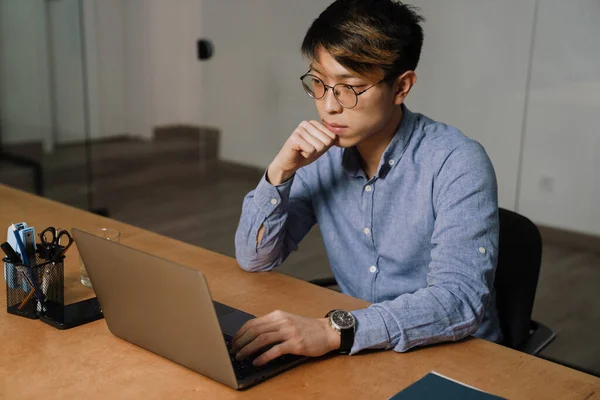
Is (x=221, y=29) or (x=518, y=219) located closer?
(x=518, y=219)

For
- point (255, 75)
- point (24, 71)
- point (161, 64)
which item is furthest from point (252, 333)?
point (24, 71)

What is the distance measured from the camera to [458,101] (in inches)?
122

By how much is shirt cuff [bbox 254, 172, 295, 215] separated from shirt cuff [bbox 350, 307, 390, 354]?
0.51 meters

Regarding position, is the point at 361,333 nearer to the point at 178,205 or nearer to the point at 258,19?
the point at 258,19

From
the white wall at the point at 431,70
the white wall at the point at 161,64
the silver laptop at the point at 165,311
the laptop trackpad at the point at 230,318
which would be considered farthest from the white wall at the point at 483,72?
the silver laptop at the point at 165,311

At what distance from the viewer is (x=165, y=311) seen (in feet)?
4.30

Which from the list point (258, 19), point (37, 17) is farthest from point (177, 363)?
point (37, 17)

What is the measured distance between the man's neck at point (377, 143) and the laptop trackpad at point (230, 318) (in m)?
0.54

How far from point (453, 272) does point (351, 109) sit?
17.4 inches

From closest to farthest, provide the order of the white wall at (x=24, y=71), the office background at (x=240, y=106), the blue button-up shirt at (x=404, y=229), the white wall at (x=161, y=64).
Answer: the blue button-up shirt at (x=404, y=229)
the office background at (x=240, y=106)
the white wall at (x=161, y=64)
the white wall at (x=24, y=71)

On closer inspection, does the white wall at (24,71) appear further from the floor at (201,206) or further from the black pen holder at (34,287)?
the black pen holder at (34,287)

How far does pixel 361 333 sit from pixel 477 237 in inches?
13.7

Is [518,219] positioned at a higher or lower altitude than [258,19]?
lower

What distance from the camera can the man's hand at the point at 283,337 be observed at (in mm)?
1371
